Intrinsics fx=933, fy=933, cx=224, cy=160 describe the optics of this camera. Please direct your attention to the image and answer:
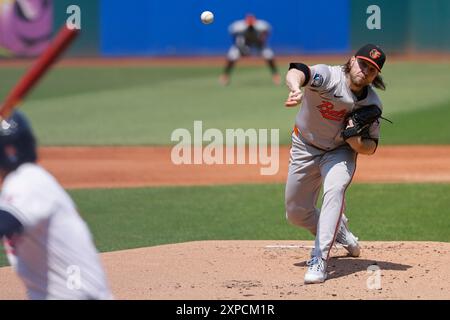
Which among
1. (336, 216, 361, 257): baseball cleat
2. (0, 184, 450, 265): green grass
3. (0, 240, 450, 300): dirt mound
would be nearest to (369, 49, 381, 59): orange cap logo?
(336, 216, 361, 257): baseball cleat

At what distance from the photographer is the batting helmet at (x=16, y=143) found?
12.0 feet

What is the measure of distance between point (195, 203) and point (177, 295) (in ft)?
15.5

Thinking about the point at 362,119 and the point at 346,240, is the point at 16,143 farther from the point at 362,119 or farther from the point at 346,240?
the point at 346,240

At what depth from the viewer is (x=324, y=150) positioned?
23.5 feet

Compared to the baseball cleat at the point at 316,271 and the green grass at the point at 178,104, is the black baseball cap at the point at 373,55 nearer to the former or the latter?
the baseball cleat at the point at 316,271

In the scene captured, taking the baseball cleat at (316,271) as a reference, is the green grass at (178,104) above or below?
below

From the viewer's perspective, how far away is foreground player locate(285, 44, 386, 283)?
22.2 feet

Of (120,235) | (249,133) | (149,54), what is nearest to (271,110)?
(249,133)

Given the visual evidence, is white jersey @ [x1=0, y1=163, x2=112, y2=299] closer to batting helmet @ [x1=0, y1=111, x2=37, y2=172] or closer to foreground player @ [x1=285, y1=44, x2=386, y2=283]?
batting helmet @ [x1=0, y1=111, x2=37, y2=172]

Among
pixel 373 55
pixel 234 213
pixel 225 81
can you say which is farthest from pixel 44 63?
pixel 225 81

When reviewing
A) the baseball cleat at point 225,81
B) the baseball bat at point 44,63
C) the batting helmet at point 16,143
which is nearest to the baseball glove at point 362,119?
the batting helmet at point 16,143

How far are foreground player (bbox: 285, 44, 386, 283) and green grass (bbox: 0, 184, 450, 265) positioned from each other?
7.08 feet

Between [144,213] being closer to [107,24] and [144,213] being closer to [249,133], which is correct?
[249,133]

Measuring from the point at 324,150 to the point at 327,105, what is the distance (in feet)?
1.26
